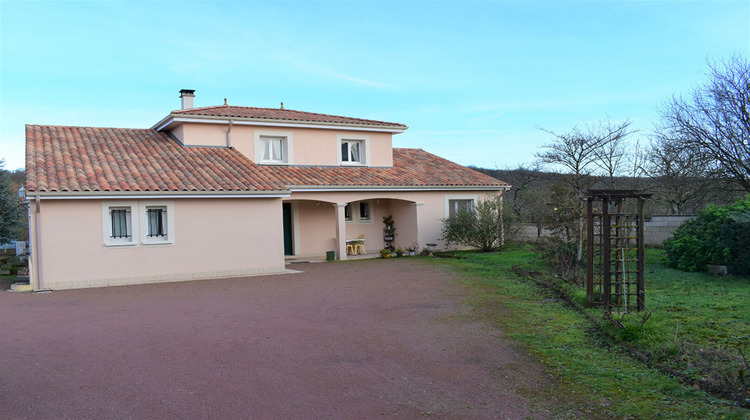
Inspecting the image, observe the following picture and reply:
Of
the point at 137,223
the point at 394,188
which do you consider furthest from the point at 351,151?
the point at 137,223

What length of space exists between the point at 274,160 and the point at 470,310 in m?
12.4

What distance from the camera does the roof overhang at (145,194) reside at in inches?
540

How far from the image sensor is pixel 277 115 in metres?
21.1

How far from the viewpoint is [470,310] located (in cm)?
1006

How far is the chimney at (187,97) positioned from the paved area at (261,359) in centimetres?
1062

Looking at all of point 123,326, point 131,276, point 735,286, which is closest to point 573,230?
point 735,286

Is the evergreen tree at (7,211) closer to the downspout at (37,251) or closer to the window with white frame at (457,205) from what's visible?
the downspout at (37,251)

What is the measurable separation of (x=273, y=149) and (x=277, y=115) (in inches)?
53.5

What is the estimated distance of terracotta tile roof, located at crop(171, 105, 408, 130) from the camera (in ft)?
63.9

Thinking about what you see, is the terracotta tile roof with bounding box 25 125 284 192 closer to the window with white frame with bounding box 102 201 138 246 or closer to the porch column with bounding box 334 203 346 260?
the window with white frame with bounding box 102 201 138 246

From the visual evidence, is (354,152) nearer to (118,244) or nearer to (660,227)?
(118,244)

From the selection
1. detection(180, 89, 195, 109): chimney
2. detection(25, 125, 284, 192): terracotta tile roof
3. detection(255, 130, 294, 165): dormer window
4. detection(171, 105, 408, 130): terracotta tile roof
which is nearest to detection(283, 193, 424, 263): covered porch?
detection(255, 130, 294, 165): dormer window

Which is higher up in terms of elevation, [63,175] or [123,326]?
[63,175]

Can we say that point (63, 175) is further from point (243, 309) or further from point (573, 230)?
point (573, 230)
